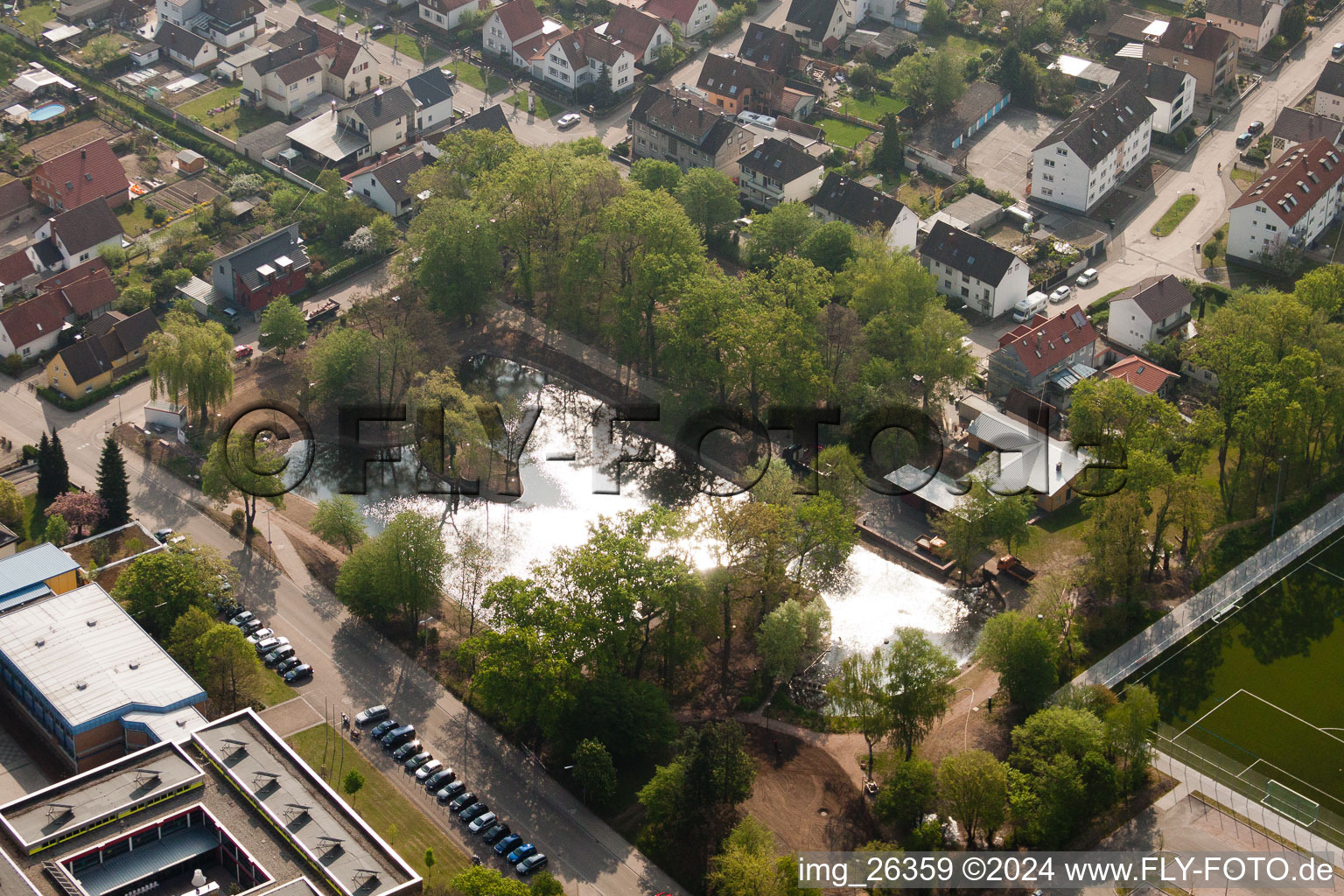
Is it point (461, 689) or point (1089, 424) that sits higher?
point (1089, 424)

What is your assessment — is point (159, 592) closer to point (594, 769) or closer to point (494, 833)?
point (494, 833)

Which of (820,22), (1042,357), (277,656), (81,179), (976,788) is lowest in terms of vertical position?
(277,656)

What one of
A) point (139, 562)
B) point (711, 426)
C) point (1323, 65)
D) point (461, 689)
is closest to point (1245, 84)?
point (1323, 65)

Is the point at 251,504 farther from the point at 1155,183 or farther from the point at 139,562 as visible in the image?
the point at 1155,183

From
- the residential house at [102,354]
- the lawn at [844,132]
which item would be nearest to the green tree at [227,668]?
the residential house at [102,354]

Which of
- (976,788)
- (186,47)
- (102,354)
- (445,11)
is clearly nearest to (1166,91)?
(445,11)

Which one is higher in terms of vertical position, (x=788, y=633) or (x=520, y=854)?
(x=788, y=633)

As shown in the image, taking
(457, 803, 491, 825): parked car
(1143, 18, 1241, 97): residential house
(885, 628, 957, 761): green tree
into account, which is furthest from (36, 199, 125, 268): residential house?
(1143, 18, 1241, 97): residential house
